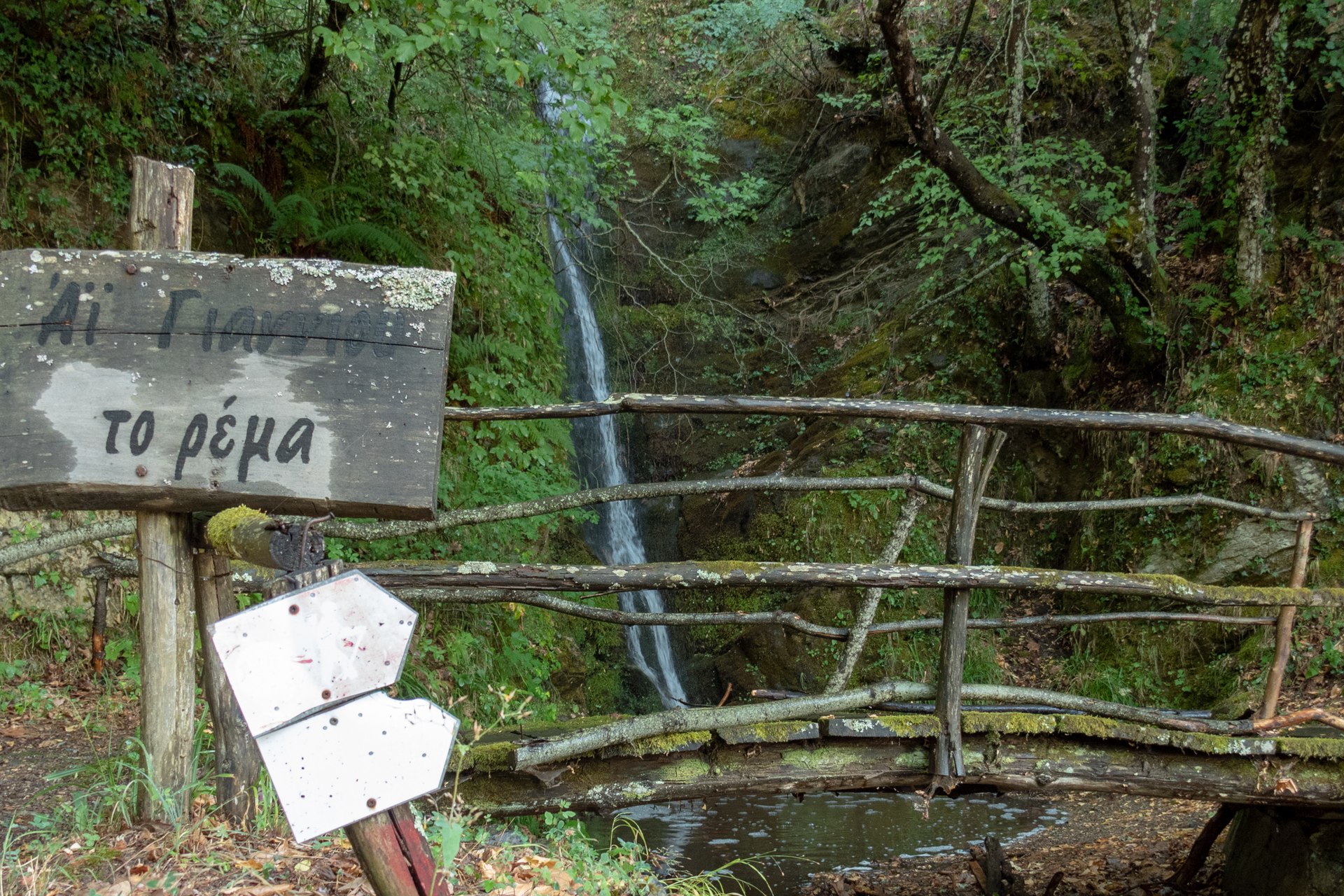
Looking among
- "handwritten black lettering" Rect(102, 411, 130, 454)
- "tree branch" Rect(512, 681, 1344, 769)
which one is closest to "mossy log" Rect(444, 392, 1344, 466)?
"tree branch" Rect(512, 681, 1344, 769)

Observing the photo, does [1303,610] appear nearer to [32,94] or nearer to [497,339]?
[497,339]

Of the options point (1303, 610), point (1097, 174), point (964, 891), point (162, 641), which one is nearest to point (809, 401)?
point (162, 641)

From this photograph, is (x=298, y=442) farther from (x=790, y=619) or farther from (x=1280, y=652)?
(x=1280, y=652)

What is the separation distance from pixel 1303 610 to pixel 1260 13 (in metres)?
4.57

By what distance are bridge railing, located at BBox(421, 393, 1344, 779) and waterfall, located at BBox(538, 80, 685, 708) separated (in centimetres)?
515

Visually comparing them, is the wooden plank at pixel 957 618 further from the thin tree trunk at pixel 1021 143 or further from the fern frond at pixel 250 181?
the fern frond at pixel 250 181

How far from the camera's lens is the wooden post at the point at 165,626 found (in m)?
2.74

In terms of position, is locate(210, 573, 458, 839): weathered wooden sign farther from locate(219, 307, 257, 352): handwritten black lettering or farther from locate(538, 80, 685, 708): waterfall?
locate(538, 80, 685, 708): waterfall

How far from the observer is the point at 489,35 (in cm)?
445

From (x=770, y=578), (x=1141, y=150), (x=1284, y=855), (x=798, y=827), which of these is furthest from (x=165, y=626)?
(x=1141, y=150)

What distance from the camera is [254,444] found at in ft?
7.82

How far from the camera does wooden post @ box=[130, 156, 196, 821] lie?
8.98 feet

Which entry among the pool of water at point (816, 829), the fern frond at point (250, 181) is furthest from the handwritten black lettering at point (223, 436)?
the fern frond at point (250, 181)

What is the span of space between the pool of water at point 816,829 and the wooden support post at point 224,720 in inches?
125
